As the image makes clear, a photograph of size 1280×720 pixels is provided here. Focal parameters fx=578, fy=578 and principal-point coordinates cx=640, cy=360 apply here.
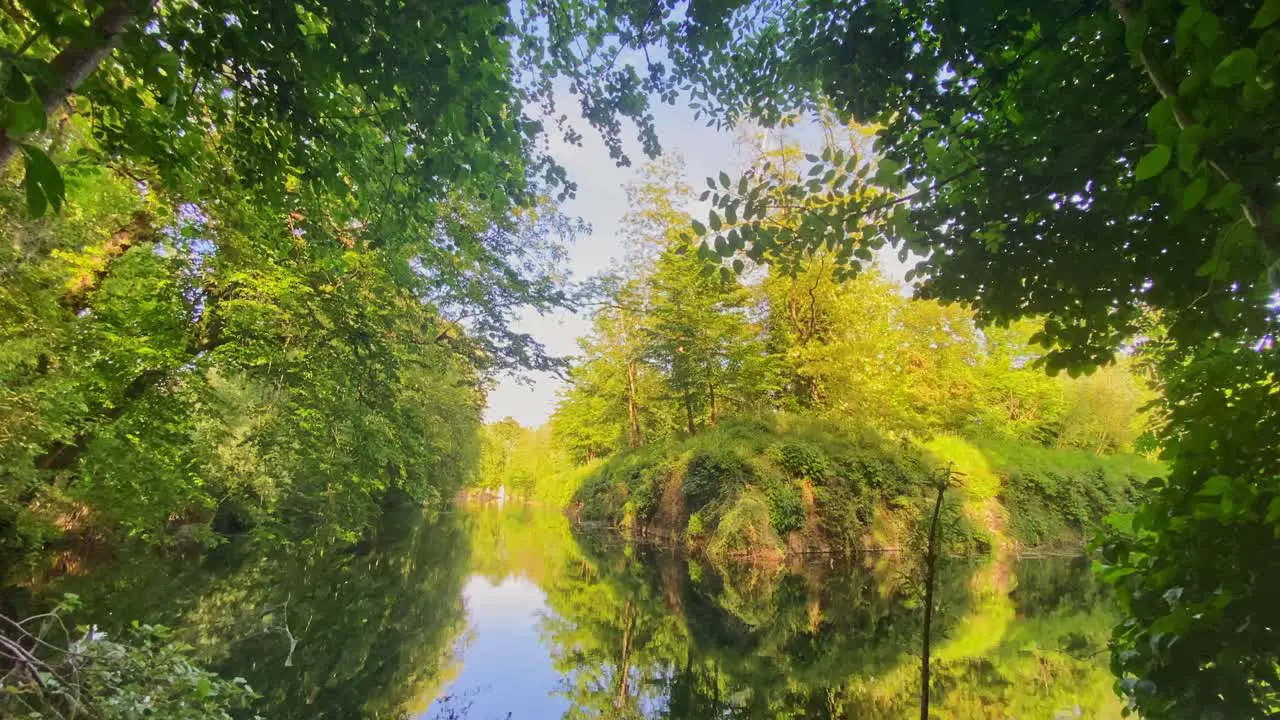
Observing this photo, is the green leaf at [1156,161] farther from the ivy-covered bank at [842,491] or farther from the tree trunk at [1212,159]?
the ivy-covered bank at [842,491]

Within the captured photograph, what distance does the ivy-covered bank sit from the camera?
16094mm

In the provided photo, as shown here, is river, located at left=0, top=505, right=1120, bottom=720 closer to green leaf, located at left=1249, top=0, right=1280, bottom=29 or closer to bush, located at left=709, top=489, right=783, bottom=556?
bush, located at left=709, top=489, right=783, bottom=556

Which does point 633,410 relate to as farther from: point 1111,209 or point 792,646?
point 1111,209

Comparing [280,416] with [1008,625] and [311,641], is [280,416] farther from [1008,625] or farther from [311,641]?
[1008,625]

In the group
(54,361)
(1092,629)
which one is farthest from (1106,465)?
(54,361)

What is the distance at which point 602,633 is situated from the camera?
8.66 metres

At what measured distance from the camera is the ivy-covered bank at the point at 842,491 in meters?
16.1

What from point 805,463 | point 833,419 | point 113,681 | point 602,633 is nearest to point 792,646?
point 602,633

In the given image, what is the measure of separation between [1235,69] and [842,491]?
56.5 ft

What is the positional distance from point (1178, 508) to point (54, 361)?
387 inches

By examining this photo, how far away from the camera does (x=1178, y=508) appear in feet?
6.16

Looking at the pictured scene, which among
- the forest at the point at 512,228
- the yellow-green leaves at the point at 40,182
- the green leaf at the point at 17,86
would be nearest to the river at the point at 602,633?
the forest at the point at 512,228

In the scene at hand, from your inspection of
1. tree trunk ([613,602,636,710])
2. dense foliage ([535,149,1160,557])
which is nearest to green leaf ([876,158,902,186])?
tree trunk ([613,602,636,710])

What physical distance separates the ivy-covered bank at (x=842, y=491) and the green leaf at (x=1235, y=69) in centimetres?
1514
